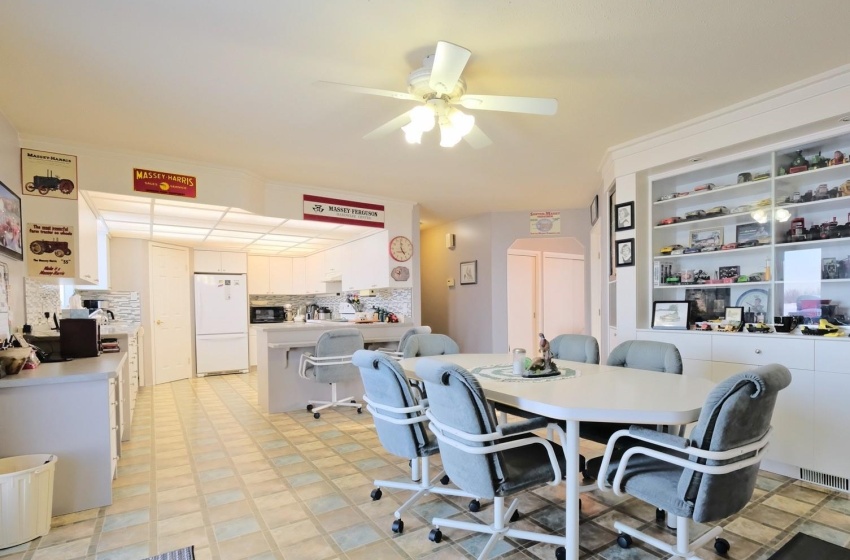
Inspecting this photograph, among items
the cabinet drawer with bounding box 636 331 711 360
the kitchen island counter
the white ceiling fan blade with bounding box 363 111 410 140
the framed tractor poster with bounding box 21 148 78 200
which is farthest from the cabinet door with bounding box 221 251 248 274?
the cabinet drawer with bounding box 636 331 711 360

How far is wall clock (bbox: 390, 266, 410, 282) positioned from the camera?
5207 mm

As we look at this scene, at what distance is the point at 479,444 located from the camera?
1697 mm

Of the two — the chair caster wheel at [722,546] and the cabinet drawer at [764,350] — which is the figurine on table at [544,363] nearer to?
the chair caster wheel at [722,546]

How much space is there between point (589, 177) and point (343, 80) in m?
3.05

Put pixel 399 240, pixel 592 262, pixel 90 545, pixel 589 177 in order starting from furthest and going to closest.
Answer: pixel 592 262
pixel 399 240
pixel 589 177
pixel 90 545

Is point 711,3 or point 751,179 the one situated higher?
point 711,3

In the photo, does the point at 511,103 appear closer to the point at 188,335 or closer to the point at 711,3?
the point at 711,3

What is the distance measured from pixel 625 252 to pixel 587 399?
225cm

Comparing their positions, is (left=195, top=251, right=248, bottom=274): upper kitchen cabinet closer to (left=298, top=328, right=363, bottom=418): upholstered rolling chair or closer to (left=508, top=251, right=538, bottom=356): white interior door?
(left=298, top=328, right=363, bottom=418): upholstered rolling chair

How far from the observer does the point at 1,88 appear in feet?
8.11

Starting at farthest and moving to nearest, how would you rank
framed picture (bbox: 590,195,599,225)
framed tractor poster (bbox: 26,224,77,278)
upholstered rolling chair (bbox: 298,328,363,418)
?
framed picture (bbox: 590,195,599,225) < upholstered rolling chair (bbox: 298,328,363,418) < framed tractor poster (bbox: 26,224,77,278)

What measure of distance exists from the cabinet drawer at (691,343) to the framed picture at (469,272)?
3204 millimetres

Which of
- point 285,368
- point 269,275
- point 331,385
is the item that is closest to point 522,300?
point 331,385

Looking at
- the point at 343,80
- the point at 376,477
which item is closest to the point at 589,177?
the point at 343,80
